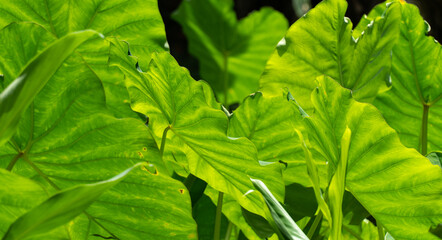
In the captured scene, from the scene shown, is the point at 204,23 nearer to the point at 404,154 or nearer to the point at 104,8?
the point at 104,8

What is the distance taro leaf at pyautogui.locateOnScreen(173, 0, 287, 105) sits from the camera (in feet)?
5.26

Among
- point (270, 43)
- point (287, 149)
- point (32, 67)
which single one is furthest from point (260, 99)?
point (270, 43)

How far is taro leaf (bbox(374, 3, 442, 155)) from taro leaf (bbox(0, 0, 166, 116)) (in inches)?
12.9

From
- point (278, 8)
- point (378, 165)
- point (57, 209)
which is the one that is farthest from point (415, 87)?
point (278, 8)

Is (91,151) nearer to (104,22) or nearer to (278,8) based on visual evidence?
(104,22)

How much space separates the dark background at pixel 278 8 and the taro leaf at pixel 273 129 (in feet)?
7.65

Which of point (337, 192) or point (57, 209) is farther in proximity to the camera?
point (337, 192)

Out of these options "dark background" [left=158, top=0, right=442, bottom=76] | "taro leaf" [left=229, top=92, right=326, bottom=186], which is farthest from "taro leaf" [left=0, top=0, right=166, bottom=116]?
"dark background" [left=158, top=0, right=442, bottom=76]

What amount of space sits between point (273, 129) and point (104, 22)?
0.24 meters

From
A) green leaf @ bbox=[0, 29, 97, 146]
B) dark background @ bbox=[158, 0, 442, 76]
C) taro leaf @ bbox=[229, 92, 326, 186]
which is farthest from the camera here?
dark background @ bbox=[158, 0, 442, 76]

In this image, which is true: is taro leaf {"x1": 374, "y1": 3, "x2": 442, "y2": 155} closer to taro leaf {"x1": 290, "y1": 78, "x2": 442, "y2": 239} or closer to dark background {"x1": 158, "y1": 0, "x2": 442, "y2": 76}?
taro leaf {"x1": 290, "y1": 78, "x2": 442, "y2": 239}

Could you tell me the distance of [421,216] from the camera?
55cm

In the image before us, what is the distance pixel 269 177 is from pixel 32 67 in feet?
0.98

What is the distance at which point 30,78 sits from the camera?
0.30 m
